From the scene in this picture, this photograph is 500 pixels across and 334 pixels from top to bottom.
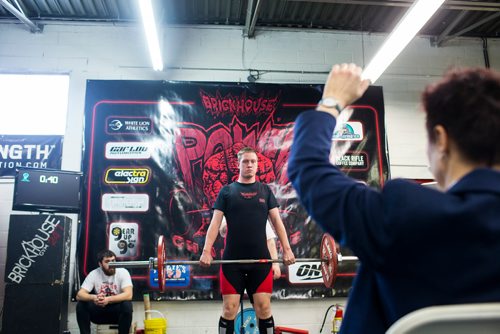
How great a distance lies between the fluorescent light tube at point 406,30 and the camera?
346cm

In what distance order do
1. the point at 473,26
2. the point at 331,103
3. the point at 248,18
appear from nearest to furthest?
the point at 331,103, the point at 248,18, the point at 473,26

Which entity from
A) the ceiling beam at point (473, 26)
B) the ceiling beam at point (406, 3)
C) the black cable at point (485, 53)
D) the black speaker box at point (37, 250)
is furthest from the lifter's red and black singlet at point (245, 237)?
the black cable at point (485, 53)

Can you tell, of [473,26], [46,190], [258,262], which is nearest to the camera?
[258,262]

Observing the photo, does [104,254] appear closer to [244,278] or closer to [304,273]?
[244,278]

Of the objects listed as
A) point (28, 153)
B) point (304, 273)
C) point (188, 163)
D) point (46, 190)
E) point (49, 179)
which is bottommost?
point (304, 273)

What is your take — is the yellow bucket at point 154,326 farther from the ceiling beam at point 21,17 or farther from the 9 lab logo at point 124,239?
the ceiling beam at point 21,17

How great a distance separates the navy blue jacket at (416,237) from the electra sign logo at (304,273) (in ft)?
13.3

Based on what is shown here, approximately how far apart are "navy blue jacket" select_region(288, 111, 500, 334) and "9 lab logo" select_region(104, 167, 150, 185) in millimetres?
4236

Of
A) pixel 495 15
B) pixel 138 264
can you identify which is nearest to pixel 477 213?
pixel 138 264

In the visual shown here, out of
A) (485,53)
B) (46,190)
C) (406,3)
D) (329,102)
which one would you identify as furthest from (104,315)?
(485,53)

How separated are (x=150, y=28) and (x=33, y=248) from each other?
7.34 feet

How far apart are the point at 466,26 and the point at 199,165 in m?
3.62

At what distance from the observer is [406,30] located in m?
3.72

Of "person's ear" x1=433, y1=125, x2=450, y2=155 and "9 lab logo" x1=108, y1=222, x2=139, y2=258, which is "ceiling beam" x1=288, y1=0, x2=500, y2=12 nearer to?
"9 lab logo" x1=108, y1=222, x2=139, y2=258
